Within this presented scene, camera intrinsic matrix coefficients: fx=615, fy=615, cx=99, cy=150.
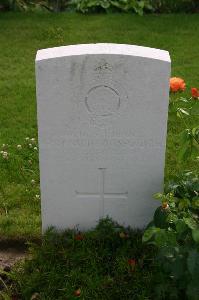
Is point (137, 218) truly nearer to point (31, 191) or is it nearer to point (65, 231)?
point (65, 231)

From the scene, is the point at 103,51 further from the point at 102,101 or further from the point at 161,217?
the point at 161,217

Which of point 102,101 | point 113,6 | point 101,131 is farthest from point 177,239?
point 113,6

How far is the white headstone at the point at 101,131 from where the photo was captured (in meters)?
3.39

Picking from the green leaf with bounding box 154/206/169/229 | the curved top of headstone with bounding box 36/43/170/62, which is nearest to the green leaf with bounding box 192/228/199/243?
the green leaf with bounding box 154/206/169/229

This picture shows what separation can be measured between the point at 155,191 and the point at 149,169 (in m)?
0.17

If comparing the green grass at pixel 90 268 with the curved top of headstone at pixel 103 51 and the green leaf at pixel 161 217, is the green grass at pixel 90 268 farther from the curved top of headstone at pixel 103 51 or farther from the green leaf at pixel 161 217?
the curved top of headstone at pixel 103 51

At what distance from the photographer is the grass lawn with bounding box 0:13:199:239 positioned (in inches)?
182

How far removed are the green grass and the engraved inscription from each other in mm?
738

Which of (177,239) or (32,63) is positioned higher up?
(32,63)

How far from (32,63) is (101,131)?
12.3 ft

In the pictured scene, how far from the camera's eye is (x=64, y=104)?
349cm

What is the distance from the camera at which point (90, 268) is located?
3566mm

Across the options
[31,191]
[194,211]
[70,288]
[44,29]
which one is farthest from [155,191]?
[44,29]

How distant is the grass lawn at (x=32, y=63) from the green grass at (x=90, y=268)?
558mm
